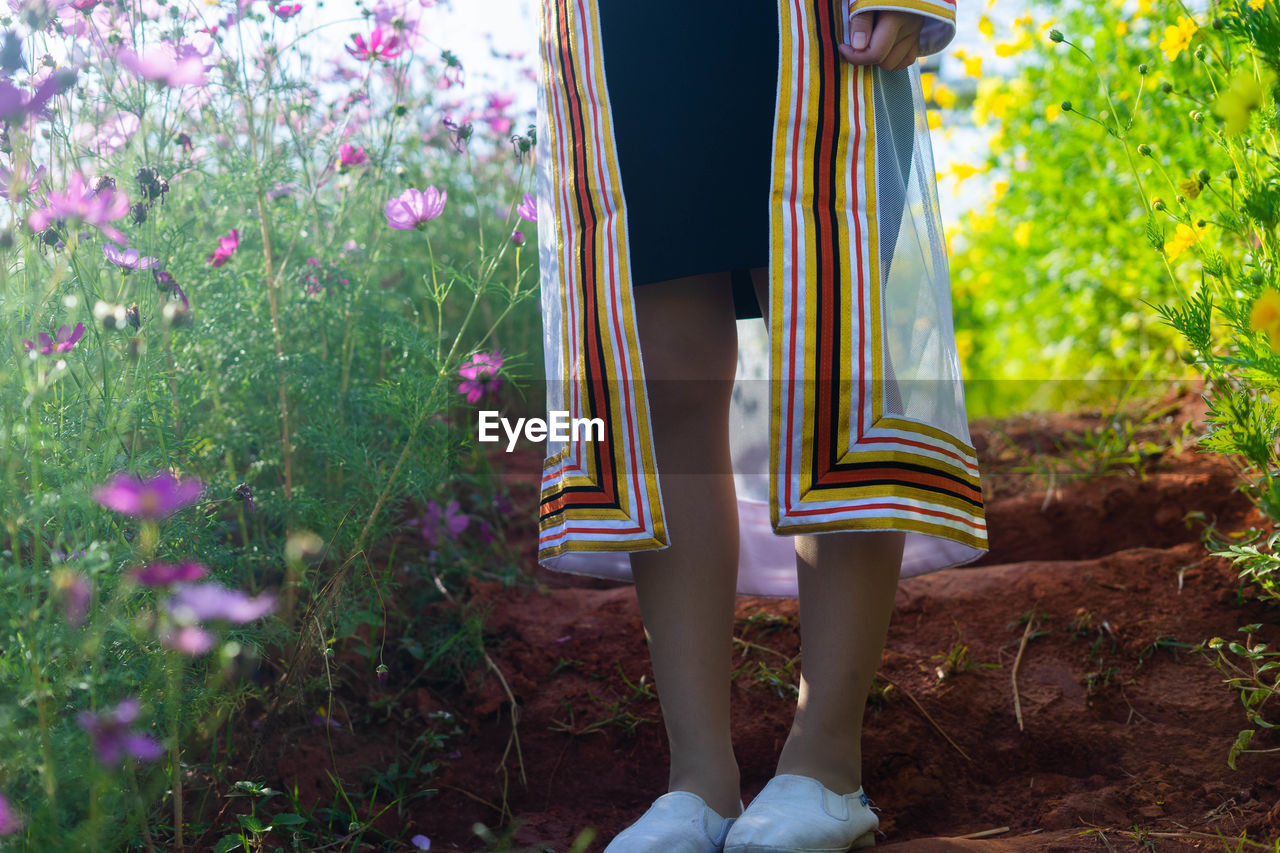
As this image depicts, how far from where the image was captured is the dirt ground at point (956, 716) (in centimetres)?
131

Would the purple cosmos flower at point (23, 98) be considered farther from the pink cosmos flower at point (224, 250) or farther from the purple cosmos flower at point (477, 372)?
the purple cosmos flower at point (477, 372)

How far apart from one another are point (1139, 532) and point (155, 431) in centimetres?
181

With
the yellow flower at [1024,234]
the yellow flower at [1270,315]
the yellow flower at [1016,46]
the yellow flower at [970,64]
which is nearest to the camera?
the yellow flower at [1270,315]

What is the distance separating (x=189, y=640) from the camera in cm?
81

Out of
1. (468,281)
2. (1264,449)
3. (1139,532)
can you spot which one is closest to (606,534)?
(468,281)

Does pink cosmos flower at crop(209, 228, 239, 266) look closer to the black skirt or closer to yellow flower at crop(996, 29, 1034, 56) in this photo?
the black skirt

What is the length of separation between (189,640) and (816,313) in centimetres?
73

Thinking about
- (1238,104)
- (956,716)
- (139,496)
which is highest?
(1238,104)

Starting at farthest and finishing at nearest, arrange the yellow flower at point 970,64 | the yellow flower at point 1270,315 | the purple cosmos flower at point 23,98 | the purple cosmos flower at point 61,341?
the yellow flower at point 970,64 → the purple cosmos flower at point 61,341 → the purple cosmos flower at point 23,98 → the yellow flower at point 1270,315

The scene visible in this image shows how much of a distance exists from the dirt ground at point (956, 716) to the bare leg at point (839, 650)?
0.14 metres

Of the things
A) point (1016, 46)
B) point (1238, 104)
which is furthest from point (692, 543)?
point (1016, 46)

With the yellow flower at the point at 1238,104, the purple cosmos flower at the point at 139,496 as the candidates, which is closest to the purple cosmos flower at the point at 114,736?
the purple cosmos flower at the point at 139,496

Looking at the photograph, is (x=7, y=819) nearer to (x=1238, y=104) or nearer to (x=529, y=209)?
(x=529, y=209)

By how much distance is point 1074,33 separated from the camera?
2.55 metres
